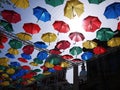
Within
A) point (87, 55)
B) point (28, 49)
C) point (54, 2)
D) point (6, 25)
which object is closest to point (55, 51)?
point (28, 49)

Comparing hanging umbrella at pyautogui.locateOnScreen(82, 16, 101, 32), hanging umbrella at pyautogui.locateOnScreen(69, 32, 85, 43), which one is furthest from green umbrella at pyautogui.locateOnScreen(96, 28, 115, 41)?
hanging umbrella at pyautogui.locateOnScreen(69, 32, 85, 43)

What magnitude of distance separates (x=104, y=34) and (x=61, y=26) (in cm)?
204

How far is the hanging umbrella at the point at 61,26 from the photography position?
7717 millimetres

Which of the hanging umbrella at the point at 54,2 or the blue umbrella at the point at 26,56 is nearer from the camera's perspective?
the hanging umbrella at the point at 54,2

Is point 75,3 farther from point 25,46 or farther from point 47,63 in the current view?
point 47,63

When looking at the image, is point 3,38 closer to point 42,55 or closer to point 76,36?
point 42,55

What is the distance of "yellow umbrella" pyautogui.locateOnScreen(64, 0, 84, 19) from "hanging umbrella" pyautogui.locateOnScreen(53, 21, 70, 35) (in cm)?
63

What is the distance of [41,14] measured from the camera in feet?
24.0

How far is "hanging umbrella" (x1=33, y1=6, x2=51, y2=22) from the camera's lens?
7195 mm

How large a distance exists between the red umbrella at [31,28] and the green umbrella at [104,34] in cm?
276

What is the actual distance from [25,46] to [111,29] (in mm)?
4638

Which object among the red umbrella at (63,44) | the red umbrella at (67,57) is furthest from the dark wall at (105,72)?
the red umbrella at (63,44)

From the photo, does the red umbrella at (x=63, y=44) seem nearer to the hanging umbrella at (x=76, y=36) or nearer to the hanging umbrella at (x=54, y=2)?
the hanging umbrella at (x=76, y=36)

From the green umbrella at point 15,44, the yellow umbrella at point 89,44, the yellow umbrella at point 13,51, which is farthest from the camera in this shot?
the yellow umbrella at point 13,51
